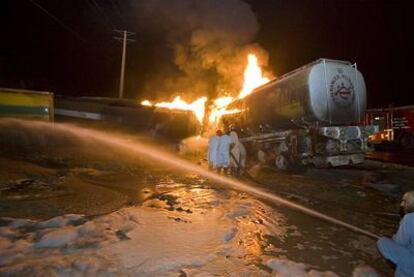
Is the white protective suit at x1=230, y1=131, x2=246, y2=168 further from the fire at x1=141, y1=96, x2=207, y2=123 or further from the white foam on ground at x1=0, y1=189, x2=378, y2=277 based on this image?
the fire at x1=141, y1=96, x2=207, y2=123

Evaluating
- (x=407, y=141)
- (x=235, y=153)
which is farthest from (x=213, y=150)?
(x=407, y=141)

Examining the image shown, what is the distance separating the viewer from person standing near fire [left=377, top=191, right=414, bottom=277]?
363cm

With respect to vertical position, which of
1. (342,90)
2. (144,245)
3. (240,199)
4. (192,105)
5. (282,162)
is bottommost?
(144,245)

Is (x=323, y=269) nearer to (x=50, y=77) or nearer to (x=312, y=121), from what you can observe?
(x=312, y=121)

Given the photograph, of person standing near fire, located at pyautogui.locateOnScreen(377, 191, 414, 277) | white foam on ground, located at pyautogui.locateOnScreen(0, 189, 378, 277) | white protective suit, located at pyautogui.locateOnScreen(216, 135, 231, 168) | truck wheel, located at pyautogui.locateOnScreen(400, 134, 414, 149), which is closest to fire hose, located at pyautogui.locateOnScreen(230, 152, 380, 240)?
white foam on ground, located at pyautogui.locateOnScreen(0, 189, 378, 277)

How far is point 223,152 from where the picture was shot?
1160 centimetres

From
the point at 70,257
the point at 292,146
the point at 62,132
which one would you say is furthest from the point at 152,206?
the point at 62,132

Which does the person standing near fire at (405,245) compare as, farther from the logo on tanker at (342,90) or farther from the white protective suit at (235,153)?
the logo on tanker at (342,90)

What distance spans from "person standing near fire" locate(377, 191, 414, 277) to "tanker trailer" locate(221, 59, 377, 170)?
7700 millimetres

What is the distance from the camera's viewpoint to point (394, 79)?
144ft

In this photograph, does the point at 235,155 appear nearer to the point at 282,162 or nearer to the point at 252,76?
the point at 282,162

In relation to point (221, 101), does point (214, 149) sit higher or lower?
lower

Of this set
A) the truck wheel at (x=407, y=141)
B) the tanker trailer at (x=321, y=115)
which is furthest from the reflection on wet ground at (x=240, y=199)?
the truck wheel at (x=407, y=141)

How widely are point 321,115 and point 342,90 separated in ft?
3.63
